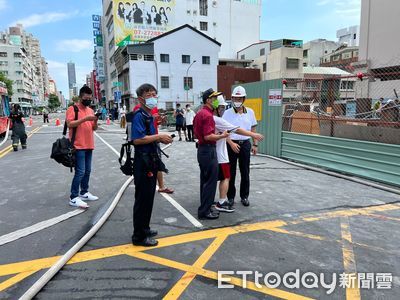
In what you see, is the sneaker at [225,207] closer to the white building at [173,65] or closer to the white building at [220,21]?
the white building at [173,65]

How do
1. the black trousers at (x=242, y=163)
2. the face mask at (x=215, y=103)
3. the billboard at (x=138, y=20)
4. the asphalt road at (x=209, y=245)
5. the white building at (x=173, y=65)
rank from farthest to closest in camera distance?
the billboard at (x=138, y=20), the white building at (x=173, y=65), the black trousers at (x=242, y=163), the face mask at (x=215, y=103), the asphalt road at (x=209, y=245)

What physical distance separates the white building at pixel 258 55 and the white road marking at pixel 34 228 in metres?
48.4

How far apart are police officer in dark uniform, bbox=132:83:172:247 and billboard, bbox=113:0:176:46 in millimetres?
48957

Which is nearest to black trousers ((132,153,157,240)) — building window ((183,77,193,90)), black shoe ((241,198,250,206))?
black shoe ((241,198,250,206))

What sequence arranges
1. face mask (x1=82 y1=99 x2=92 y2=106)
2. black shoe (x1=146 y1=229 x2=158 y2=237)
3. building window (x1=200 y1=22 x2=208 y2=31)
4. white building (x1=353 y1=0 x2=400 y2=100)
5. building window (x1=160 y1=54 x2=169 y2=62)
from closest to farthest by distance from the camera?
black shoe (x1=146 y1=229 x2=158 y2=237)
face mask (x1=82 y1=99 x2=92 y2=106)
white building (x1=353 y1=0 x2=400 y2=100)
building window (x1=160 y1=54 x2=169 y2=62)
building window (x1=200 y1=22 x2=208 y2=31)

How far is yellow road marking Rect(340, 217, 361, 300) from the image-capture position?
2.93 meters

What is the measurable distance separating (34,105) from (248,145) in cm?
12988

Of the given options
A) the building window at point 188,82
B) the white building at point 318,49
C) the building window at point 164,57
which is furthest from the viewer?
the white building at point 318,49

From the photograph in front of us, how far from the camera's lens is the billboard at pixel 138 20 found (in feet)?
166

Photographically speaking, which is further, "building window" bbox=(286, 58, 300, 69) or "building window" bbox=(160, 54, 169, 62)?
"building window" bbox=(286, 58, 300, 69)

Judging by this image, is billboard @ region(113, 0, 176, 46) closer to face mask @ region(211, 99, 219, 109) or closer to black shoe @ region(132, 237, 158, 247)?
face mask @ region(211, 99, 219, 109)

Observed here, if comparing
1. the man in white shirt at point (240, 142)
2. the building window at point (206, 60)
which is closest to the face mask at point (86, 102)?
the man in white shirt at point (240, 142)

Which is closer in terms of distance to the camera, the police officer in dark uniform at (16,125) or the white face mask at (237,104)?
the white face mask at (237,104)

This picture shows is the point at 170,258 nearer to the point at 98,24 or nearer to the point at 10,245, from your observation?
the point at 10,245
